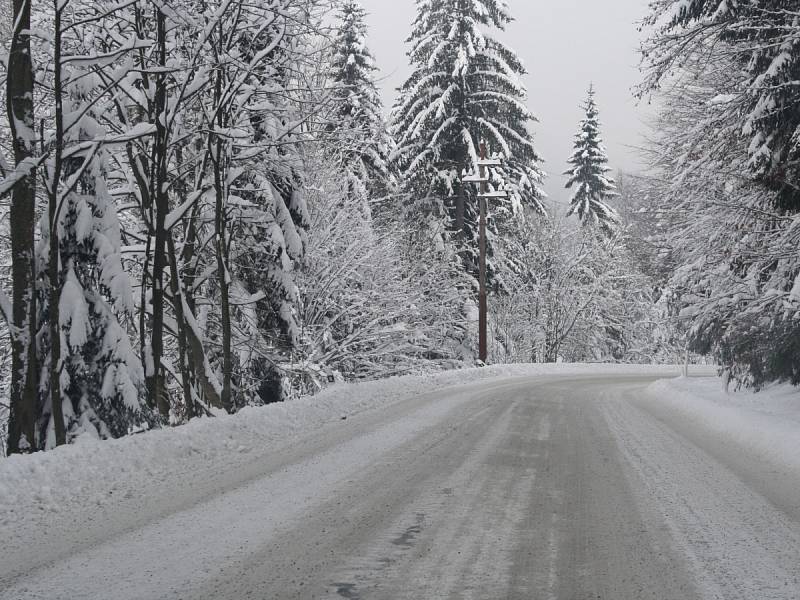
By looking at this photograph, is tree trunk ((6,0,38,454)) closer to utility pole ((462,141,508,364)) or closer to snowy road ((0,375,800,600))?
snowy road ((0,375,800,600))

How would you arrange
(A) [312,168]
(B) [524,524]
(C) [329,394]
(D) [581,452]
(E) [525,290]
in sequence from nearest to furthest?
(B) [524,524] → (D) [581,452] → (C) [329,394] → (A) [312,168] → (E) [525,290]

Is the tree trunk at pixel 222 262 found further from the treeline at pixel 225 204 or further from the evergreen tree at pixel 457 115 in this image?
the evergreen tree at pixel 457 115

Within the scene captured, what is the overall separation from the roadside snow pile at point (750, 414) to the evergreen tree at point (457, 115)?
1538 cm

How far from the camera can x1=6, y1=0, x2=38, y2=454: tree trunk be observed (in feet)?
28.4

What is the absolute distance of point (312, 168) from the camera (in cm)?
1977

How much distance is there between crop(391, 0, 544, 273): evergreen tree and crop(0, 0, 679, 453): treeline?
0.34 ft

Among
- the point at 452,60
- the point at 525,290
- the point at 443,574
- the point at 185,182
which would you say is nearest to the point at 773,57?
the point at 443,574

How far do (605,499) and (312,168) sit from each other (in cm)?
1541

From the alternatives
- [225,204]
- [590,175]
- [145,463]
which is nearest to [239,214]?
[225,204]

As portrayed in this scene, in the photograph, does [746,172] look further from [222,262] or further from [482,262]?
[482,262]

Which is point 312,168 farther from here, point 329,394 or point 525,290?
point 525,290

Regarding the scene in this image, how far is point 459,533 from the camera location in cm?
480

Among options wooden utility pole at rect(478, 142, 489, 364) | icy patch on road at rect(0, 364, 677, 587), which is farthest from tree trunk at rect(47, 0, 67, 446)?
wooden utility pole at rect(478, 142, 489, 364)

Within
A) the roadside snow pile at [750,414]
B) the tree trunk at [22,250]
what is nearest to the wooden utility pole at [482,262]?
the roadside snow pile at [750,414]
